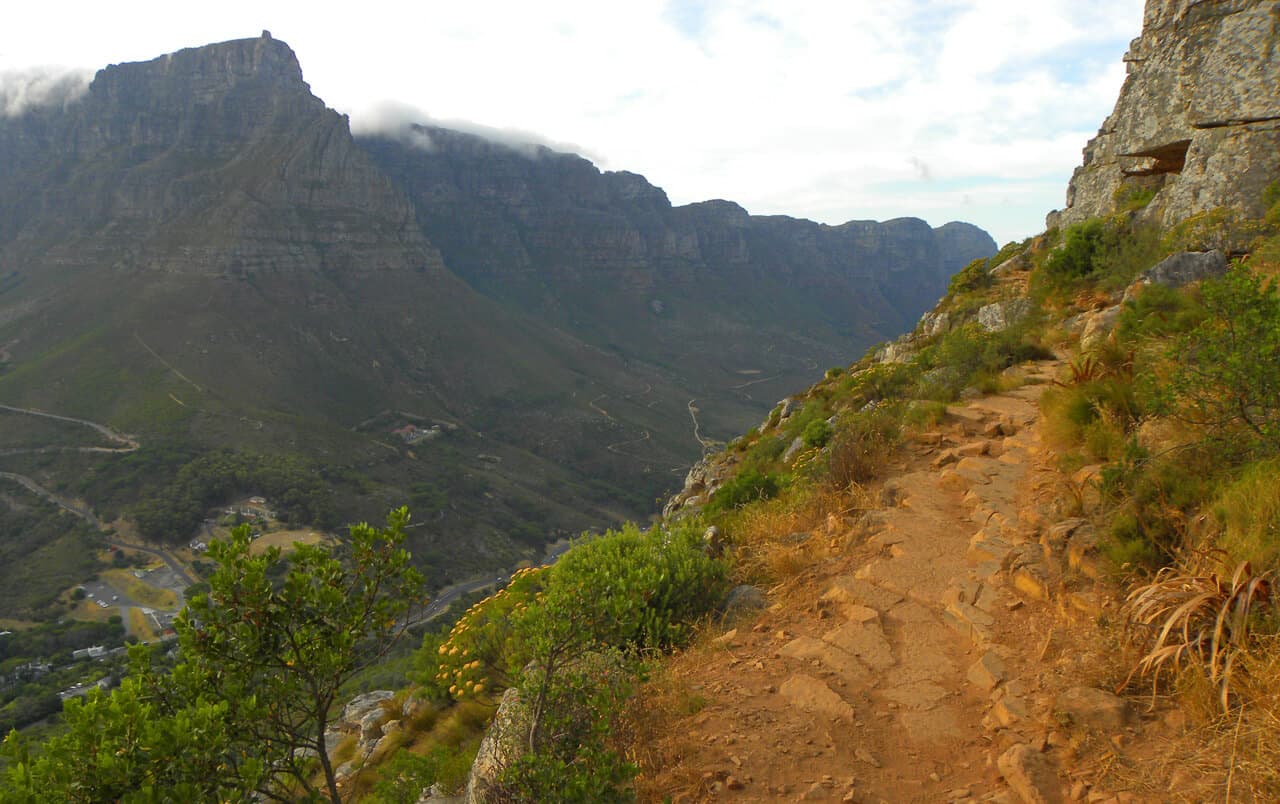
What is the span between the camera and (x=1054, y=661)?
4.07 metres

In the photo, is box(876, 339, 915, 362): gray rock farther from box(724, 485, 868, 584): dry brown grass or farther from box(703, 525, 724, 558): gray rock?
box(703, 525, 724, 558): gray rock

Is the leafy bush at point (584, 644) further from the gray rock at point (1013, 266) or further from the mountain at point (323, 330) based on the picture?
the mountain at point (323, 330)

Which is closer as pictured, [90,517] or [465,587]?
[465,587]

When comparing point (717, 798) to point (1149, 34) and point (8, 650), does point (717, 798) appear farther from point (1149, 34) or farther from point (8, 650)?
point (8, 650)

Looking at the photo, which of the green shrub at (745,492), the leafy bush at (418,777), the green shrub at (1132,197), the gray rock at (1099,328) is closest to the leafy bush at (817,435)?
the green shrub at (745,492)

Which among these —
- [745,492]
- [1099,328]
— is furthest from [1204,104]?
[745,492]

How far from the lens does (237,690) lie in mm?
2971

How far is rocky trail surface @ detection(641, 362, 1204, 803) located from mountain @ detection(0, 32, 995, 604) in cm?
4227

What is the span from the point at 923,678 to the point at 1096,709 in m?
1.03

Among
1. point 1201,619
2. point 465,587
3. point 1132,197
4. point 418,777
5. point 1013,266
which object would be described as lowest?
point 465,587

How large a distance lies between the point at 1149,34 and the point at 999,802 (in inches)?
648

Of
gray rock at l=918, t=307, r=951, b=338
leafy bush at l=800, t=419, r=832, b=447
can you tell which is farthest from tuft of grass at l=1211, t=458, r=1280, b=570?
gray rock at l=918, t=307, r=951, b=338

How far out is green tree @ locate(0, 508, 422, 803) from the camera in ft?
7.89

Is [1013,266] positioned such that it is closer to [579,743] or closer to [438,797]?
[438,797]
